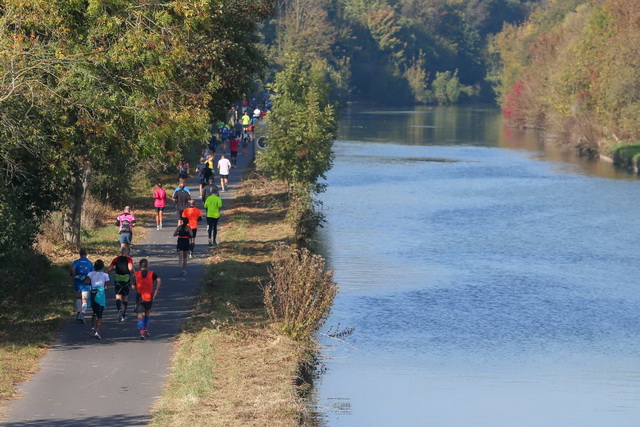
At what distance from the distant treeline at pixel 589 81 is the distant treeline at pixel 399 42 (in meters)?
27.8

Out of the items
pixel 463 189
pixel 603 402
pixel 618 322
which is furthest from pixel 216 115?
pixel 463 189

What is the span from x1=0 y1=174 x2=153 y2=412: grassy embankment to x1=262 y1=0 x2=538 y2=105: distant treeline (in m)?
90.6

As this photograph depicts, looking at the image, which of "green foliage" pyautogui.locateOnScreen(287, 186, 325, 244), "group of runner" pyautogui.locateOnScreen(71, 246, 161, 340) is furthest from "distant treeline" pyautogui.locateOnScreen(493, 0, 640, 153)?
"group of runner" pyautogui.locateOnScreen(71, 246, 161, 340)

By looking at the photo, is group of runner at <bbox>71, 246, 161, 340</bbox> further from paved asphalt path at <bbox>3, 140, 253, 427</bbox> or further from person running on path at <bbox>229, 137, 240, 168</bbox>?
person running on path at <bbox>229, 137, 240, 168</bbox>

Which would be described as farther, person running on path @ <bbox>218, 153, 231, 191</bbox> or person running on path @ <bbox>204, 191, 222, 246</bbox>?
person running on path @ <bbox>218, 153, 231, 191</bbox>

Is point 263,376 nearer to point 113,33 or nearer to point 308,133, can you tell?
point 113,33

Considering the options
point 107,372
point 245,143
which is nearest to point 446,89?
point 245,143

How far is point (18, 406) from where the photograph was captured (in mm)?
14469

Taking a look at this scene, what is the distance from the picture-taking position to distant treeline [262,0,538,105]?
130000 millimetres

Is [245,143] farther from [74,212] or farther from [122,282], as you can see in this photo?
[122,282]

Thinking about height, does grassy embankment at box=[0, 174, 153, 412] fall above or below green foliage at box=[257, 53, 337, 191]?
below

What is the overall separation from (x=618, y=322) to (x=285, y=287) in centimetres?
Result: 1016

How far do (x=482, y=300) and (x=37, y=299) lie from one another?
11.7 m

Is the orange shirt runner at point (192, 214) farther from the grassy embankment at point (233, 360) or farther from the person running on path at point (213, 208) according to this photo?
the person running on path at point (213, 208)
